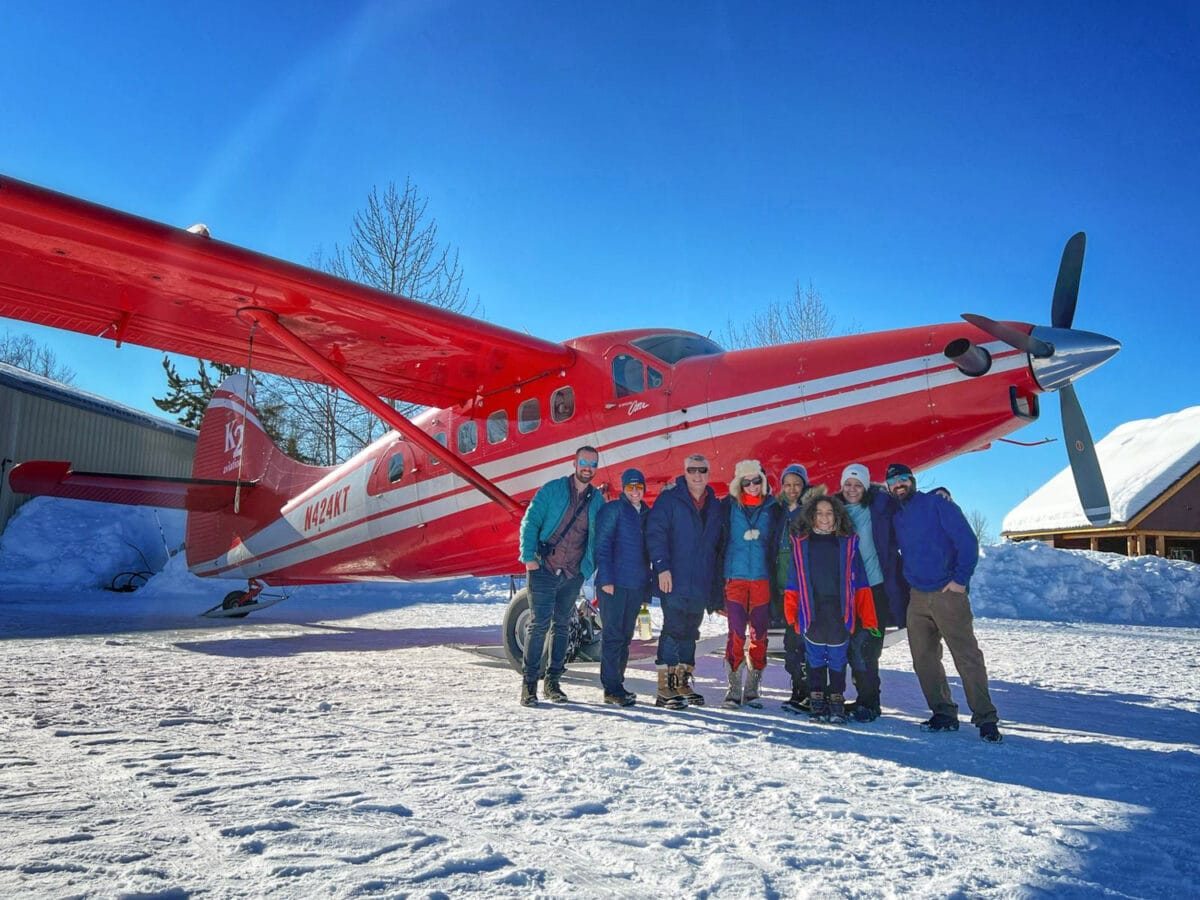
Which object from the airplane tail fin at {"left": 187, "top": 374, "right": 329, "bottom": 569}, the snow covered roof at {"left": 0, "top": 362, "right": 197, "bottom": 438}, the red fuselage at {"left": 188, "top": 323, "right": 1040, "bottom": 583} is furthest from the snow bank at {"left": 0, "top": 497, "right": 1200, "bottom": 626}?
the red fuselage at {"left": 188, "top": 323, "right": 1040, "bottom": 583}

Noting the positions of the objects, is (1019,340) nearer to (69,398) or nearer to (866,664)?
(866,664)

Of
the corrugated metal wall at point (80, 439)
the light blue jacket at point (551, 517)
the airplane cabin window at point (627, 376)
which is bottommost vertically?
the light blue jacket at point (551, 517)

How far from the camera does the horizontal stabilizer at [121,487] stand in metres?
9.53

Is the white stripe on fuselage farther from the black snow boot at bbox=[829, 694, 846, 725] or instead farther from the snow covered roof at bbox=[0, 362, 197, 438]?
the snow covered roof at bbox=[0, 362, 197, 438]

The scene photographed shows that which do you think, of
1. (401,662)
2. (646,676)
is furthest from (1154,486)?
(401,662)

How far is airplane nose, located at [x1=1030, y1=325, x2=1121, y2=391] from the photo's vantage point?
5.31m

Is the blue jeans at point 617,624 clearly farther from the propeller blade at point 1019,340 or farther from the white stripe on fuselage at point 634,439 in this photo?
the propeller blade at point 1019,340

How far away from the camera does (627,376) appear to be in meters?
6.75

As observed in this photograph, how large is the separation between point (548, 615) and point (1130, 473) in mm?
29354

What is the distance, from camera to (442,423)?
27.5 ft

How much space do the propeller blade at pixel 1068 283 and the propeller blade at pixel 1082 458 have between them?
0.60m

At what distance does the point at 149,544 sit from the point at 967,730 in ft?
77.5

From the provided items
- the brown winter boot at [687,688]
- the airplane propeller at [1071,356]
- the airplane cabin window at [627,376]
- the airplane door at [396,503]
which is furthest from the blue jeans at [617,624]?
the airplane door at [396,503]

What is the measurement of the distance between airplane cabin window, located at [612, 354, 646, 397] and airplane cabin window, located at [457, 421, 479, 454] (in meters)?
1.90
